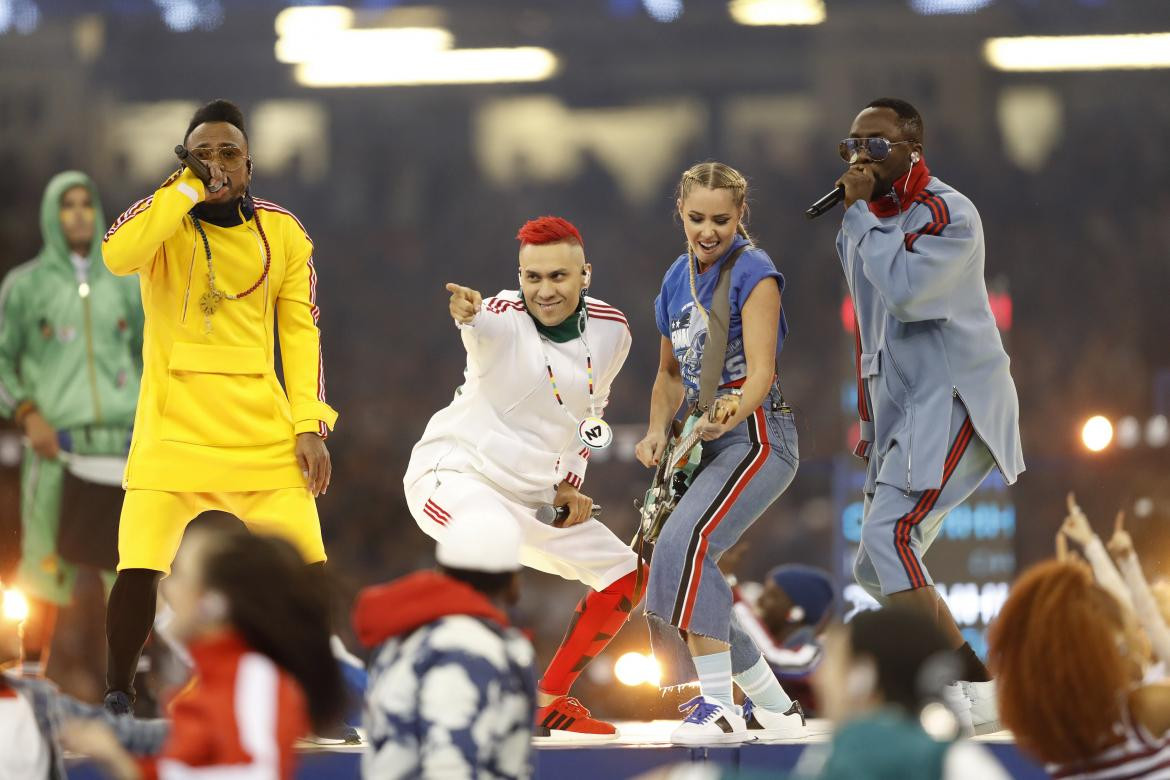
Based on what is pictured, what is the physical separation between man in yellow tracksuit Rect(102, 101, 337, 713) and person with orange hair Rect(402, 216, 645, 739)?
35 cm

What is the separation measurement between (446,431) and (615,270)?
195 inches

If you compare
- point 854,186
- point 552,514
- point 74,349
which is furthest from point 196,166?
point 74,349

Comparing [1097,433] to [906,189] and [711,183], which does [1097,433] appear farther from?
[711,183]

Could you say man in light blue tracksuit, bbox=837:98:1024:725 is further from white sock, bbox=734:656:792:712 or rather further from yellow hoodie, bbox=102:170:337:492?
yellow hoodie, bbox=102:170:337:492

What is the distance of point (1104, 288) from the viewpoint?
9.52m

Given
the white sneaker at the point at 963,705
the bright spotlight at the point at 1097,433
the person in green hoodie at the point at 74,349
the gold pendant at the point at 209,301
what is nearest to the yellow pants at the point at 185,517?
the gold pendant at the point at 209,301

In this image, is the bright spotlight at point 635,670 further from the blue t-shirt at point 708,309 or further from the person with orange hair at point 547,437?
the blue t-shirt at point 708,309

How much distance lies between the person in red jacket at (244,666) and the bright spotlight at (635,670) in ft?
11.9

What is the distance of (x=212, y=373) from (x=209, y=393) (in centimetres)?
5

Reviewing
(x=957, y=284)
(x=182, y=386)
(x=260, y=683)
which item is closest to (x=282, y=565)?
(x=260, y=683)

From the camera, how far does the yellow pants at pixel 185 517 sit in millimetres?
4156

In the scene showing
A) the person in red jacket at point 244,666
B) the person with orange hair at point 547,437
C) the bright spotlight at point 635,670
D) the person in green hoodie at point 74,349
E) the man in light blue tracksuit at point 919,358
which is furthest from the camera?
the person in green hoodie at point 74,349

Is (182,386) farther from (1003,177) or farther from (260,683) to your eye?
(1003,177)

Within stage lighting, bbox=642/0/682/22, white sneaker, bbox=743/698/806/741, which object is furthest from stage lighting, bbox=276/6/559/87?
white sneaker, bbox=743/698/806/741
